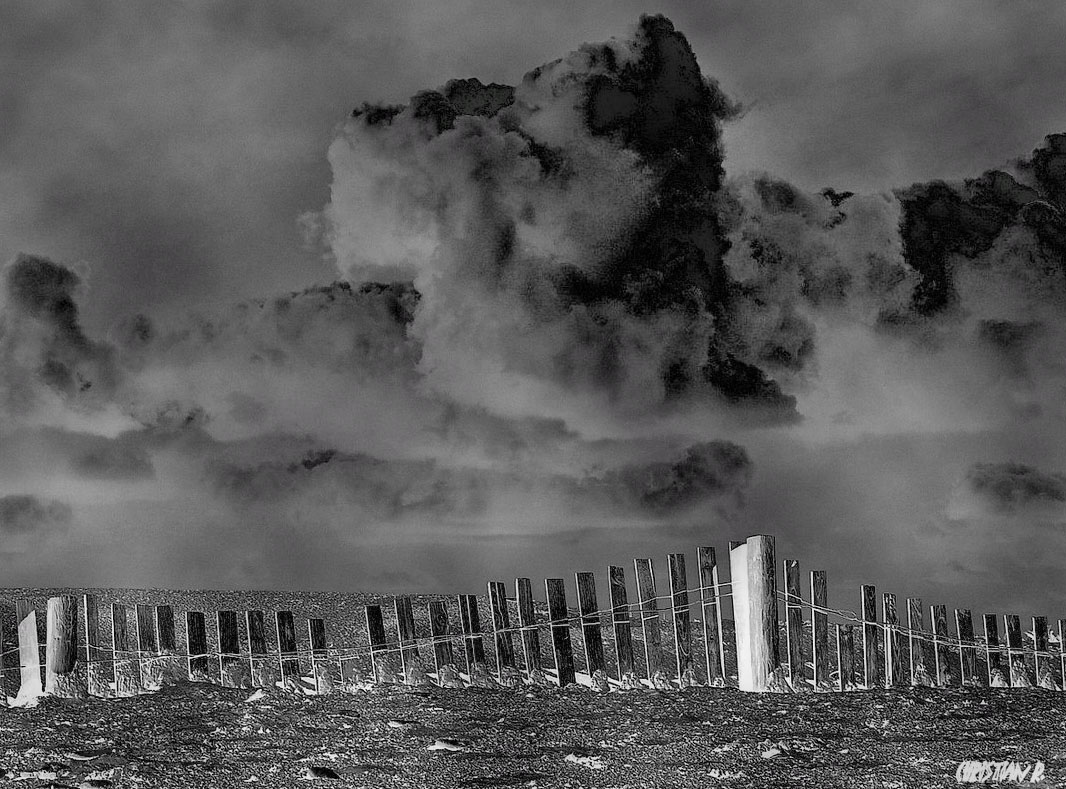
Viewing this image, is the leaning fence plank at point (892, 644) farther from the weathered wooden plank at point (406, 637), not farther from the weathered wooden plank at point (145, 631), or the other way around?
the weathered wooden plank at point (145, 631)

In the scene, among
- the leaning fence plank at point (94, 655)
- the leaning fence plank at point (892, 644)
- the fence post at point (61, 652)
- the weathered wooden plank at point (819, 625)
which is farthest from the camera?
the leaning fence plank at point (892, 644)

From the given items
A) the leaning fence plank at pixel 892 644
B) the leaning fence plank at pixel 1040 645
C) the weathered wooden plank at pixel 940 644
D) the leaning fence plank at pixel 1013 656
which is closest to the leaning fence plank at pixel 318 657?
the leaning fence plank at pixel 892 644

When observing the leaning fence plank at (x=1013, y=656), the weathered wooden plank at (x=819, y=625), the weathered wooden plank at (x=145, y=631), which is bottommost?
the leaning fence plank at (x=1013, y=656)

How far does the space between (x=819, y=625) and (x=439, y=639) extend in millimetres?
2989

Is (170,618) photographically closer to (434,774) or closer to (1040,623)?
(434,774)

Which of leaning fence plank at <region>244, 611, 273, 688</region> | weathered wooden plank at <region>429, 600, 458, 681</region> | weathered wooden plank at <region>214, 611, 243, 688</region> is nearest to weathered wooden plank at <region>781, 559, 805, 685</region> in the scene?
weathered wooden plank at <region>429, 600, 458, 681</region>

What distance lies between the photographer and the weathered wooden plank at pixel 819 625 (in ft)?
26.9

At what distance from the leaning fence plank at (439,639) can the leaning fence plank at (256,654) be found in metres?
1.26

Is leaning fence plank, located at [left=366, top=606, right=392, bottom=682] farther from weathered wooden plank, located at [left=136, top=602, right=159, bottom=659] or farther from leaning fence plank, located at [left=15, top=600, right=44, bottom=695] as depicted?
leaning fence plank, located at [left=15, top=600, right=44, bottom=695]

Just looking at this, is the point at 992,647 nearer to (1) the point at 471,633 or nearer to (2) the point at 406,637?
(1) the point at 471,633

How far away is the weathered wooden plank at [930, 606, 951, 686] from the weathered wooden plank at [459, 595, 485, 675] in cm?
394

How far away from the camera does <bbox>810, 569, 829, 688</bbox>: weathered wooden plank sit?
8.20 m

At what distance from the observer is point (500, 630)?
7.94 meters

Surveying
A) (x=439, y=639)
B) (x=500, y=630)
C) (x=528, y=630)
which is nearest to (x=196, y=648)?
(x=439, y=639)
